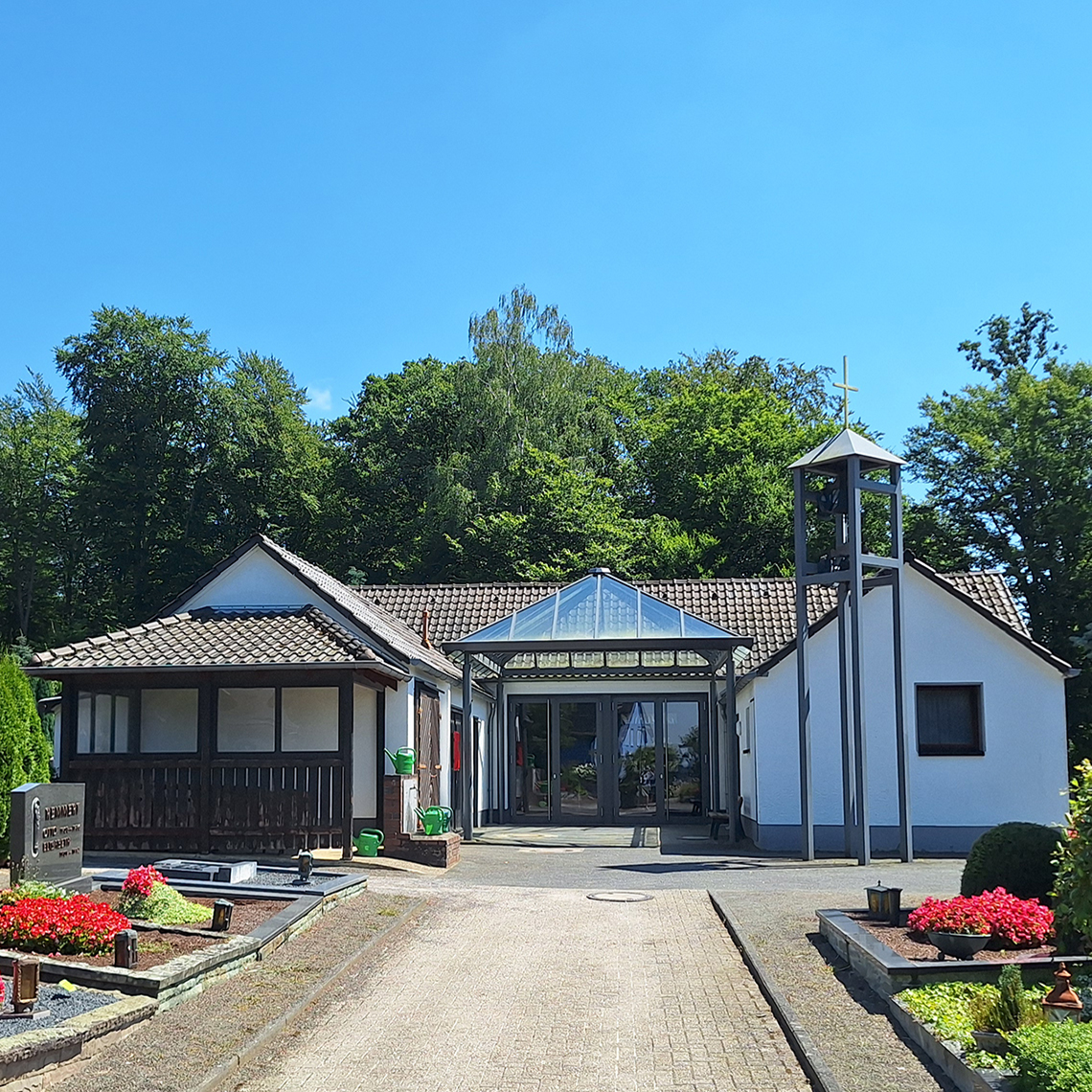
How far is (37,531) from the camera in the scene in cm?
4512

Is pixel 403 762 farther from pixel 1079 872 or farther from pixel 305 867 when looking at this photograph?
pixel 1079 872

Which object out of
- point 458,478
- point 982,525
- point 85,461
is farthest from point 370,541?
point 982,525

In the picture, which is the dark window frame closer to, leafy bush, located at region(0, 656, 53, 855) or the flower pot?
the flower pot

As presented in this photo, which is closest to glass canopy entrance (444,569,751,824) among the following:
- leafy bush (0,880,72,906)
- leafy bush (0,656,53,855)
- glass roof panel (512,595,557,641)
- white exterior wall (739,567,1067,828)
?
glass roof panel (512,595,557,641)

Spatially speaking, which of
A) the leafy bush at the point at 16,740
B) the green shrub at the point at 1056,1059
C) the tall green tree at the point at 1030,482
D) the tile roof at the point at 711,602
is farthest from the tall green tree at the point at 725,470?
the green shrub at the point at 1056,1059

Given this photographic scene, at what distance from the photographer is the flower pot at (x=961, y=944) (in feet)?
30.7

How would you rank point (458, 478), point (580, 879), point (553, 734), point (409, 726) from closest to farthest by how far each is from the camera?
1. point (580, 879)
2. point (409, 726)
3. point (553, 734)
4. point (458, 478)

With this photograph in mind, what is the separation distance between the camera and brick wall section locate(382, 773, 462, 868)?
18.5 m

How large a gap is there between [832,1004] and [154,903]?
19.6 ft

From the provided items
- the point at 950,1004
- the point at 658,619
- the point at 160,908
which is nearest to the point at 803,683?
the point at 658,619

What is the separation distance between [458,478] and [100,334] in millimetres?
13640

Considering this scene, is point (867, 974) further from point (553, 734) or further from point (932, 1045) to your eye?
point (553, 734)

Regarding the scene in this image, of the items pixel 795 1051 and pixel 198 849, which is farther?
pixel 198 849

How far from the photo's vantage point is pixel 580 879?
1723cm
